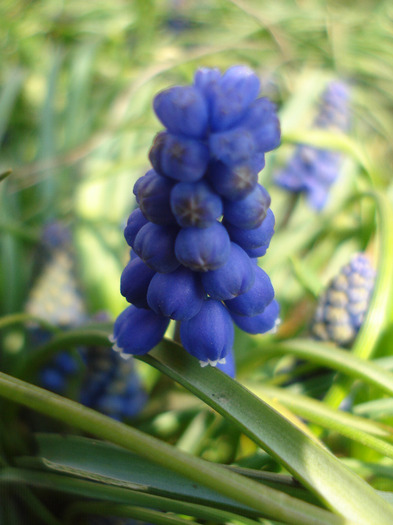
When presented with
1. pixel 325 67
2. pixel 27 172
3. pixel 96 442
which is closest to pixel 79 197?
pixel 27 172

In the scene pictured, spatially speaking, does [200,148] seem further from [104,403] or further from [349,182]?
[349,182]

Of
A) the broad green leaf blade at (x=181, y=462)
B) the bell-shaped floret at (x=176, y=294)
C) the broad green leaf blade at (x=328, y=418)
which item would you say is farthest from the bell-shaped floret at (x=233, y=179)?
the broad green leaf blade at (x=328, y=418)

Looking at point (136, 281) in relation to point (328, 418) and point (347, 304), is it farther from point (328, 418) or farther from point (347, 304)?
point (347, 304)

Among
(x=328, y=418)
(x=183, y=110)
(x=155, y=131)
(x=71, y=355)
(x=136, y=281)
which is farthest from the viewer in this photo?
(x=155, y=131)

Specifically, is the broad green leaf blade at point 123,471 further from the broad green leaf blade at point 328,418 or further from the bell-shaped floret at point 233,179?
the bell-shaped floret at point 233,179

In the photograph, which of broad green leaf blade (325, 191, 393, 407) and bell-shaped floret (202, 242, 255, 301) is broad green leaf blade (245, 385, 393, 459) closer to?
broad green leaf blade (325, 191, 393, 407)

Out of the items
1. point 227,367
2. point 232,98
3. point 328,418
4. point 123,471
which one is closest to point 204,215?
point 232,98

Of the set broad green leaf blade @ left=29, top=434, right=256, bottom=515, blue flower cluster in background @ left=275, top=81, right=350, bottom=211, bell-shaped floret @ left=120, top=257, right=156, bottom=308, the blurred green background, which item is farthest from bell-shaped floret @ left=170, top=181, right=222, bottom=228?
blue flower cluster in background @ left=275, top=81, right=350, bottom=211
